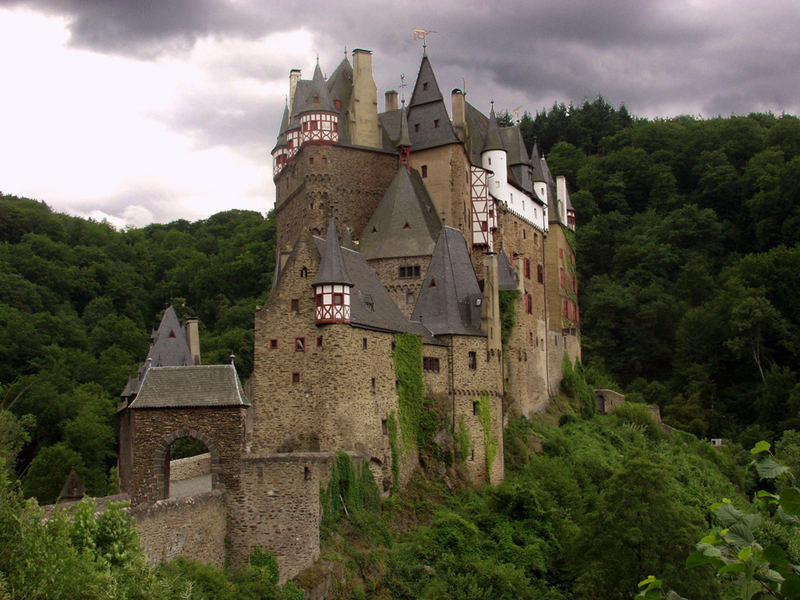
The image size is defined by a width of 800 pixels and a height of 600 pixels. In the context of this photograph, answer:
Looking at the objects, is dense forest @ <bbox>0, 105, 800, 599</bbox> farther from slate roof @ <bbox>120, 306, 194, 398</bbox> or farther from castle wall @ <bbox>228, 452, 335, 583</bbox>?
slate roof @ <bbox>120, 306, 194, 398</bbox>

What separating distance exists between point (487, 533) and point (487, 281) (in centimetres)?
1129

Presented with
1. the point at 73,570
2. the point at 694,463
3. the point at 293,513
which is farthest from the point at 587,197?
the point at 73,570

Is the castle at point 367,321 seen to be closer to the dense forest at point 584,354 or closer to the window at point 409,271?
the window at point 409,271

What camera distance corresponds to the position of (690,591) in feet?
91.4

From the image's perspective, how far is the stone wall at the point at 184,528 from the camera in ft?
72.8

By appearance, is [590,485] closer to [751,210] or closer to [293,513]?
[293,513]

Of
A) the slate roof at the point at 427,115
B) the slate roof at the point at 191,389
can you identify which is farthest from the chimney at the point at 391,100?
the slate roof at the point at 191,389

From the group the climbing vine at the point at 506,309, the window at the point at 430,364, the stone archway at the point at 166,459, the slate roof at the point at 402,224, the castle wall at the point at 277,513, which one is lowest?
the castle wall at the point at 277,513

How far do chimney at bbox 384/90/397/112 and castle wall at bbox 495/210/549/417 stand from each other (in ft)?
29.5

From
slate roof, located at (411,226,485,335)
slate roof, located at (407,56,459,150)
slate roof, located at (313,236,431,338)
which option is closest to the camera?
slate roof, located at (313,236,431,338)

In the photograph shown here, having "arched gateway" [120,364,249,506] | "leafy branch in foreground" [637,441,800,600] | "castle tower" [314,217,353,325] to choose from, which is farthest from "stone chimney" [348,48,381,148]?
"leafy branch in foreground" [637,441,800,600]

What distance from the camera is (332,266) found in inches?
1308

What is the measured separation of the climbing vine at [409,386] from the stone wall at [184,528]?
36.6 feet

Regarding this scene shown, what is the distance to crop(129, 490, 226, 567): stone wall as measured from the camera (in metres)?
22.2
